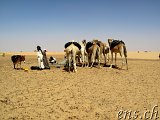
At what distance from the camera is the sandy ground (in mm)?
10219

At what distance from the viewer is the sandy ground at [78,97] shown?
33.5 feet

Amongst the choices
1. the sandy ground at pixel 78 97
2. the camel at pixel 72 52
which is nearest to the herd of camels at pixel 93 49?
the camel at pixel 72 52

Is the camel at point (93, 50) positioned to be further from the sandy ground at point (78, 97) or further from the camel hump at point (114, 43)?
the sandy ground at point (78, 97)

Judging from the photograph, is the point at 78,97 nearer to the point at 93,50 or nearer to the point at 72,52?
the point at 72,52

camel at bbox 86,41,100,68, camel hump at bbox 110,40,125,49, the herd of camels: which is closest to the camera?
the herd of camels

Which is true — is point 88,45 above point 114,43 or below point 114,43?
below

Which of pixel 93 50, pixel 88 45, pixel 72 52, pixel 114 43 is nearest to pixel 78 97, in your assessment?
pixel 72 52

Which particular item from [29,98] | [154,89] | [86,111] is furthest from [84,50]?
[86,111]

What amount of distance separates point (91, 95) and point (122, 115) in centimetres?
283

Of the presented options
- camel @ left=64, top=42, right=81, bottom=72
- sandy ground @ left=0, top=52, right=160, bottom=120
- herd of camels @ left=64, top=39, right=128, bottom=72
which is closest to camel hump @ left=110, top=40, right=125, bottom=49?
herd of camels @ left=64, top=39, right=128, bottom=72

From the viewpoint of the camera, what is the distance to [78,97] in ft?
40.6

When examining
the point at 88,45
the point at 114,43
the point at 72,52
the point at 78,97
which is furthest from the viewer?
the point at 88,45

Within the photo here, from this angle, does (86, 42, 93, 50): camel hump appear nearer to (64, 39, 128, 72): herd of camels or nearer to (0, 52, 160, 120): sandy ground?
(64, 39, 128, 72): herd of camels

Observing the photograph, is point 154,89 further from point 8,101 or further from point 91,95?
point 8,101
